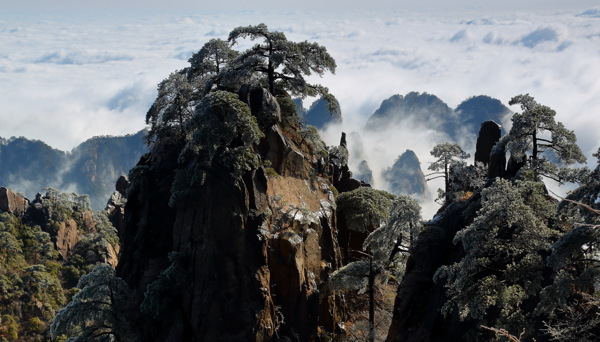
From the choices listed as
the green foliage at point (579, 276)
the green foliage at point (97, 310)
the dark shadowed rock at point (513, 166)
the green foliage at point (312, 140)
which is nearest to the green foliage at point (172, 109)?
the green foliage at point (312, 140)

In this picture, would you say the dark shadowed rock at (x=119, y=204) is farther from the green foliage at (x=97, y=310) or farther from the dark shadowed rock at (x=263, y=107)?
the dark shadowed rock at (x=263, y=107)

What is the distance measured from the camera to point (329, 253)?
1743 inches

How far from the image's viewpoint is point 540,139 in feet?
118

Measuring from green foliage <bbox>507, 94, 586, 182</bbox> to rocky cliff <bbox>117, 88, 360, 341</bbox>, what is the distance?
15.8 m

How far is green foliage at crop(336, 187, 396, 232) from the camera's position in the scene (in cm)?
4747

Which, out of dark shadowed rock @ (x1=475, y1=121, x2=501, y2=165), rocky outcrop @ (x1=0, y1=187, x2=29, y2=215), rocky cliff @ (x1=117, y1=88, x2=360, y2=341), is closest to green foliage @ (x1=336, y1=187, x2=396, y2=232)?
rocky cliff @ (x1=117, y1=88, x2=360, y2=341)

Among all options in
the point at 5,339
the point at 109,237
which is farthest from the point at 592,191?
the point at 109,237

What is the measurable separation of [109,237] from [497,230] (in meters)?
97.6

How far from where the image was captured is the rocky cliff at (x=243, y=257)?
38094 mm

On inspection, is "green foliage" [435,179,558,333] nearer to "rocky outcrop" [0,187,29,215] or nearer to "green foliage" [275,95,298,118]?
"green foliage" [275,95,298,118]

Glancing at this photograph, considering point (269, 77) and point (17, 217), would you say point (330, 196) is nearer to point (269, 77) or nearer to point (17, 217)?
point (269, 77)

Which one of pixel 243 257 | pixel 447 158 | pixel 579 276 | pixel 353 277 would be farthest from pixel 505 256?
pixel 447 158

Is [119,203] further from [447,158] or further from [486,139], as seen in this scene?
[486,139]

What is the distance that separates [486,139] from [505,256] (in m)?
23.5
